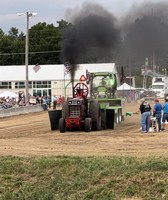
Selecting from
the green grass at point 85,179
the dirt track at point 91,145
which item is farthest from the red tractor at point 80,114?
the green grass at point 85,179

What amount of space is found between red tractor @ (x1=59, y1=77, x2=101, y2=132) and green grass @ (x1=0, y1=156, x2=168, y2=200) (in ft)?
36.9

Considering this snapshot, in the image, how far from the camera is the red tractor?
2303 cm

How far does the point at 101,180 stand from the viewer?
9.86 metres

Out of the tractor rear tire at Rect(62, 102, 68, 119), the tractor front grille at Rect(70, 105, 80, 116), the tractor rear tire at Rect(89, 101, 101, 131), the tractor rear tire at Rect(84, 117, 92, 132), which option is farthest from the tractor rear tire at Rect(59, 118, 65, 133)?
the tractor rear tire at Rect(89, 101, 101, 131)

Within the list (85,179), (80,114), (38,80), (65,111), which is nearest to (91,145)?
(80,114)

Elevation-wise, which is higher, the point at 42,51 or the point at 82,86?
the point at 42,51

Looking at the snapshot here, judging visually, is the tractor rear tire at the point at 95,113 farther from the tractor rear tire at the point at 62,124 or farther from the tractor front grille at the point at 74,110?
the tractor rear tire at the point at 62,124

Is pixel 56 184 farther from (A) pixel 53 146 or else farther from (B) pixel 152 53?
(B) pixel 152 53

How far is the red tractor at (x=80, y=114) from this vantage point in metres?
23.0

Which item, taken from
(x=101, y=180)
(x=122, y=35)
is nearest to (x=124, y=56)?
(x=122, y=35)

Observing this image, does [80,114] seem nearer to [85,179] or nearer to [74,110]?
[74,110]

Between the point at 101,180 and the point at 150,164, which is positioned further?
the point at 150,164

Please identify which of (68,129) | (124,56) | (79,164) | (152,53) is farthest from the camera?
(68,129)

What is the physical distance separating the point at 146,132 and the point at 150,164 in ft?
39.1
